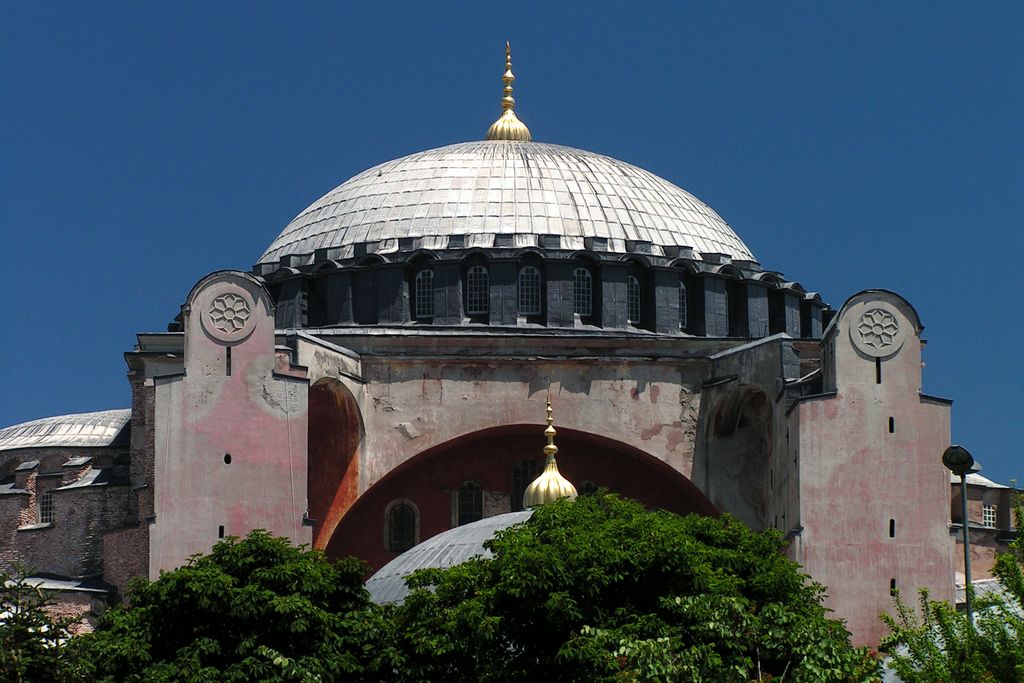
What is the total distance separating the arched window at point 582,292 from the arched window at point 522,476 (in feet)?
13.4


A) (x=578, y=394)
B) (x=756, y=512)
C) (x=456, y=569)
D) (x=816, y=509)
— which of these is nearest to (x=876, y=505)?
(x=816, y=509)

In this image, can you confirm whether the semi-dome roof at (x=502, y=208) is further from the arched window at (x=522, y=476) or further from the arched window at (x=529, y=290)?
the arched window at (x=522, y=476)

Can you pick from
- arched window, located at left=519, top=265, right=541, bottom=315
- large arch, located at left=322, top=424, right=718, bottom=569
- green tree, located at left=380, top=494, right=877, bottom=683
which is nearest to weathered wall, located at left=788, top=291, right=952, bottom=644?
large arch, located at left=322, top=424, right=718, bottom=569

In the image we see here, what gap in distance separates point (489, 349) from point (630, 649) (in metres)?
17.4

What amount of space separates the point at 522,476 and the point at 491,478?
63 cm

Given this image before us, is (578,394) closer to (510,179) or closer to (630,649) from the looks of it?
(510,179)

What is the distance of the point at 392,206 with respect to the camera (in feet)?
186

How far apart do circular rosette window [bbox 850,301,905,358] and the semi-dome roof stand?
891 centimetres

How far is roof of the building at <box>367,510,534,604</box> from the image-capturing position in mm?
42188

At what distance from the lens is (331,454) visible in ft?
161

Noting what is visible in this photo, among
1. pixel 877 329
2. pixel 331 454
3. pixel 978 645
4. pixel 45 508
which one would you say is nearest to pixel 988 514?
pixel 877 329

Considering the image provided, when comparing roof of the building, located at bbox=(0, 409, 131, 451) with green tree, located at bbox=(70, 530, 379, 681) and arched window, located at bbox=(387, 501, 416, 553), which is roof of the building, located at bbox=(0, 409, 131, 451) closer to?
arched window, located at bbox=(387, 501, 416, 553)

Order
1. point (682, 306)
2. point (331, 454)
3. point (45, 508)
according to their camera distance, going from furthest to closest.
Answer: point (682, 306), point (45, 508), point (331, 454)

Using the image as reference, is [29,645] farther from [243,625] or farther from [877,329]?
[877,329]
